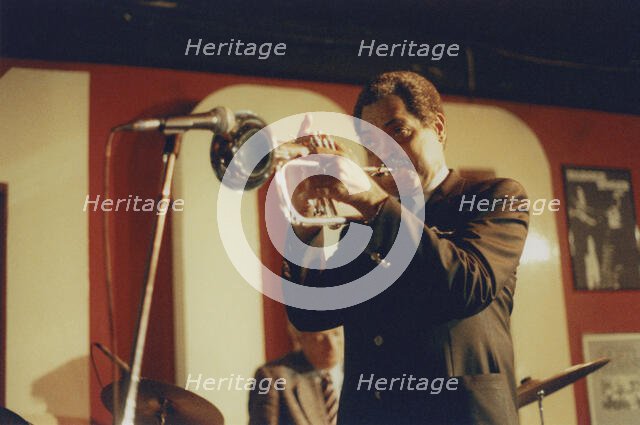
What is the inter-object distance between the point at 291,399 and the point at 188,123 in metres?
1.76

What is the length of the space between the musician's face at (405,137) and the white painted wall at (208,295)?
4.42 ft

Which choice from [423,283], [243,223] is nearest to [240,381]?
[243,223]

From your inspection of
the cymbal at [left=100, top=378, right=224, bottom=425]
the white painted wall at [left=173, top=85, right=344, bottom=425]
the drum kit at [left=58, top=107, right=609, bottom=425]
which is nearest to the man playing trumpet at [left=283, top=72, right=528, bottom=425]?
the drum kit at [left=58, top=107, right=609, bottom=425]

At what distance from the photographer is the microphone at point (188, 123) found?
60.7 inches

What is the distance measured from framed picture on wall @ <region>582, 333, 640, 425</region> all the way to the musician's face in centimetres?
218

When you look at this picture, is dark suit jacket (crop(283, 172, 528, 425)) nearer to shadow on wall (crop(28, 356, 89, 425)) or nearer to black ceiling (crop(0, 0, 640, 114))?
shadow on wall (crop(28, 356, 89, 425))

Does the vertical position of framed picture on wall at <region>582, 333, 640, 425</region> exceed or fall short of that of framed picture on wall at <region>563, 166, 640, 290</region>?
it falls short

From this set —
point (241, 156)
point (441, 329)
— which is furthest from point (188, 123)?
point (441, 329)

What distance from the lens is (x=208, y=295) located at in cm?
312

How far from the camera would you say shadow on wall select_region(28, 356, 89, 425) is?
2807mm

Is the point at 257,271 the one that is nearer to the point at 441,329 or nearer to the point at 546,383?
the point at 546,383

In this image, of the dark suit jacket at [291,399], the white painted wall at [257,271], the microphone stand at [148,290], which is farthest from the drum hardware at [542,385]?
the microphone stand at [148,290]

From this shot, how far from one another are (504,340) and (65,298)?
6.60 ft

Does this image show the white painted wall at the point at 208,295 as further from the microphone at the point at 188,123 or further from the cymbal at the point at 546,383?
the microphone at the point at 188,123
